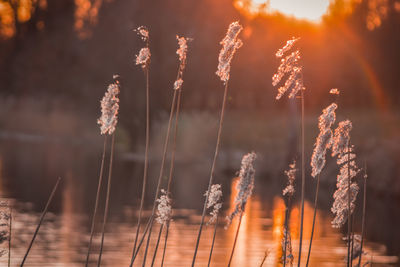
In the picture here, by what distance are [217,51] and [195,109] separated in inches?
143

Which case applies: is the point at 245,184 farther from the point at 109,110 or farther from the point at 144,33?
the point at 144,33

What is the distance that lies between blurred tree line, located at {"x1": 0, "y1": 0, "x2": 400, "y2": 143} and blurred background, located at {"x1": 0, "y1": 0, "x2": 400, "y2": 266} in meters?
0.06

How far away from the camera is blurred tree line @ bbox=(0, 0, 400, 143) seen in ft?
98.3

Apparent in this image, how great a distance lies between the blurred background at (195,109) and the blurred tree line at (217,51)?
0.06 m

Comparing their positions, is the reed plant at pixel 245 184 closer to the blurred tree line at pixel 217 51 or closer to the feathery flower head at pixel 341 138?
the feathery flower head at pixel 341 138

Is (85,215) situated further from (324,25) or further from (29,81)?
(29,81)

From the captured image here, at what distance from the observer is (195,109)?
32562 millimetres

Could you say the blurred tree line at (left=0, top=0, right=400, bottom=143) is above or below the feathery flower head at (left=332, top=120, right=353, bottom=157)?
above

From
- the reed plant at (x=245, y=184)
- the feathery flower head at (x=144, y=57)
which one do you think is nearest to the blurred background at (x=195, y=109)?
the reed plant at (x=245, y=184)

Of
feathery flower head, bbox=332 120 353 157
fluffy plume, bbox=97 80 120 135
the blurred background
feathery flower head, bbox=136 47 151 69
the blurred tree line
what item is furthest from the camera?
the blurred tree line

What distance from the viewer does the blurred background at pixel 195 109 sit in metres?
17.3

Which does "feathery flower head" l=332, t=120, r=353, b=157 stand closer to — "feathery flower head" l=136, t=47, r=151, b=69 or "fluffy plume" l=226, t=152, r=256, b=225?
"fluffy plume" l=226, t=152, r=256, b=225

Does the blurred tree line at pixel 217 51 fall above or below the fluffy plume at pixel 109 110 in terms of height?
above

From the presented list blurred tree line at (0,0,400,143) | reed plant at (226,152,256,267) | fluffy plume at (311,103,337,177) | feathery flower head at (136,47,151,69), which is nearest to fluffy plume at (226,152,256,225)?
reed plant at (226,152,256,267)
